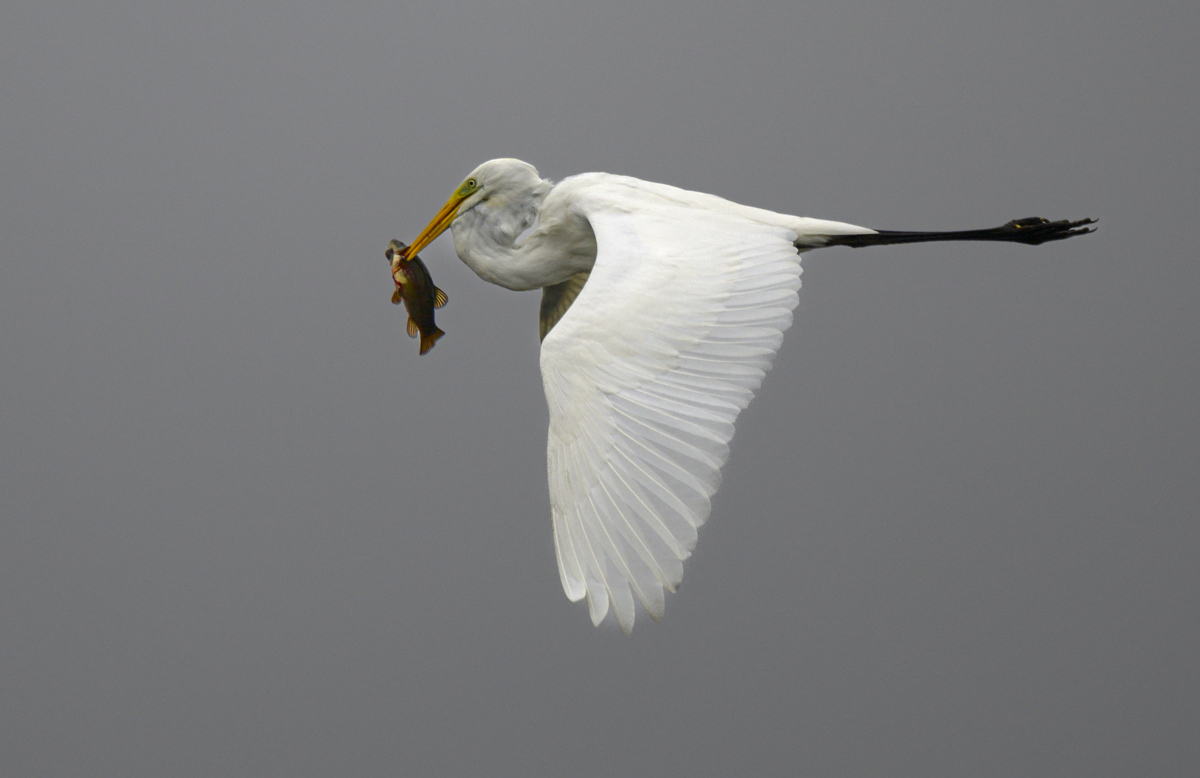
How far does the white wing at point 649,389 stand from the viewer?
1.90 metres

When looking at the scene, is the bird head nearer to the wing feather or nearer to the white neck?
the white neck

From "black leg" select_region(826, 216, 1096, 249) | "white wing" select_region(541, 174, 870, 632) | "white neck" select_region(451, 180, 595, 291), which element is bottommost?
"white wing" select_region(541, 174, 870, 632)

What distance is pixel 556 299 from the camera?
3.02m

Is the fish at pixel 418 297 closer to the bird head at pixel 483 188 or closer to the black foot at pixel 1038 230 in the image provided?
the bird head at pixel 483 188

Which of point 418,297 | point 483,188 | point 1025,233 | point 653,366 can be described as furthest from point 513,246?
point 1025,233

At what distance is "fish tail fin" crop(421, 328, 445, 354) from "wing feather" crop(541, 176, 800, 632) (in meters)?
0.58

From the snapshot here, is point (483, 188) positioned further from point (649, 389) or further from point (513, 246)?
point (649, 389)

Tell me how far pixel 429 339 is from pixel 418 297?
11 centimetres

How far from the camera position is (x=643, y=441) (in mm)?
1979

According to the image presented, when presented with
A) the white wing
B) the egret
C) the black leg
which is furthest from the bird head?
the black leg

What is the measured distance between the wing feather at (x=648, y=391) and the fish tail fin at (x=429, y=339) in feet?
1.91

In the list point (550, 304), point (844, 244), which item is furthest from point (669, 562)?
point (550, 304)

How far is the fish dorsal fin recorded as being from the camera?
116 inches

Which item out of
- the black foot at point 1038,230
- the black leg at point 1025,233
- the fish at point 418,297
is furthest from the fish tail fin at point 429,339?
the black foot at point 1038,230
